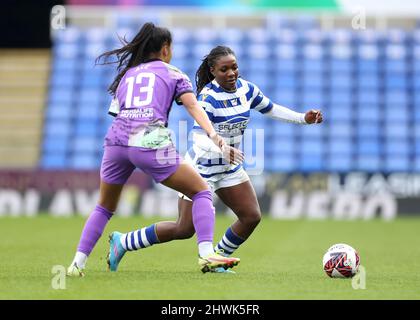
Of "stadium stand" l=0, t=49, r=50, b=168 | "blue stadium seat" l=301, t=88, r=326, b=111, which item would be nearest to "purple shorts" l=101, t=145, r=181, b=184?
"stadium stand" l=0, t=49, r=50, b=168

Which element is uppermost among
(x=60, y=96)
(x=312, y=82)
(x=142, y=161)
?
(x=312, y=82)

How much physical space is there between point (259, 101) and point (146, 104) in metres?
1.76

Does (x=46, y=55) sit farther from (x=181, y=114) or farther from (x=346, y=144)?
(x=346, y=144)

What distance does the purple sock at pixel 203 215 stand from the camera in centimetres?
807

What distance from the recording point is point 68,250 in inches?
474

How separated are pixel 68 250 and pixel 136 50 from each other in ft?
14.4

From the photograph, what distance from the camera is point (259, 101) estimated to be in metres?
9.42

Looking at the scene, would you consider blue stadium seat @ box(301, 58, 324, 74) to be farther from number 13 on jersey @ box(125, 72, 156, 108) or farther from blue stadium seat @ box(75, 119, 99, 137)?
number 13 on jersey @ box(125, 72, 156, 108)

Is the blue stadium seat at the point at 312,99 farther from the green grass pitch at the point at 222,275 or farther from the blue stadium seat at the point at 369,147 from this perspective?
the green grass pitch at the point at 222,275

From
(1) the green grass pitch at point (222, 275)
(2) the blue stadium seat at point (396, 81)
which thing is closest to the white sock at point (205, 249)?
(1) the green grass pitch at point (222, 275)

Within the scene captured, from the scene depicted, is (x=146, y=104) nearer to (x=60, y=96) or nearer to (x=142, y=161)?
(x=142, y=161)

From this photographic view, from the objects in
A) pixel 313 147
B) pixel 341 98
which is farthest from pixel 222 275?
pixel 341 98

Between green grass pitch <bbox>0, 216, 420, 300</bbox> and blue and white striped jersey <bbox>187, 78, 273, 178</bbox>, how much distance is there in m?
0.98
